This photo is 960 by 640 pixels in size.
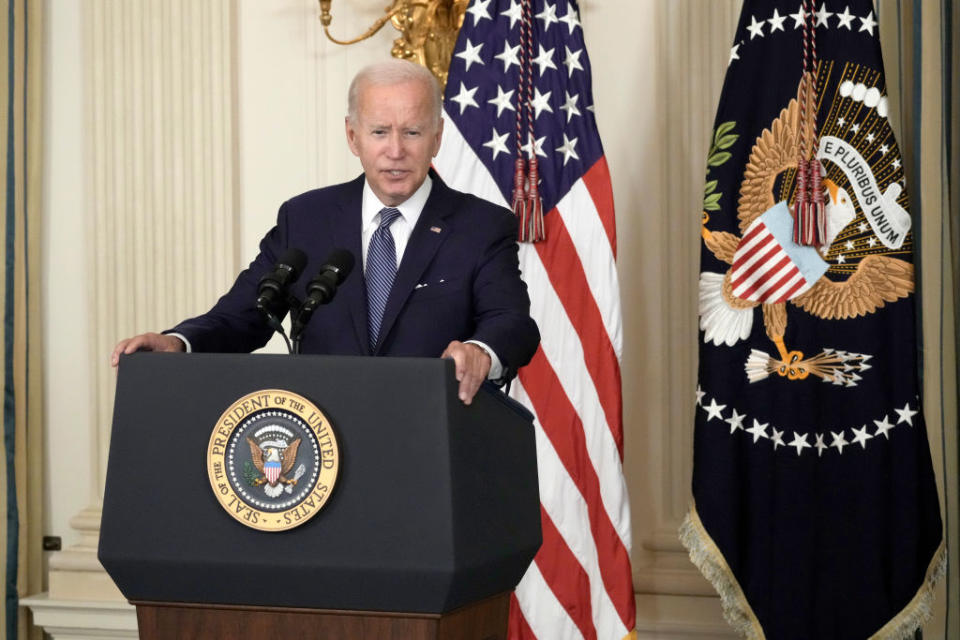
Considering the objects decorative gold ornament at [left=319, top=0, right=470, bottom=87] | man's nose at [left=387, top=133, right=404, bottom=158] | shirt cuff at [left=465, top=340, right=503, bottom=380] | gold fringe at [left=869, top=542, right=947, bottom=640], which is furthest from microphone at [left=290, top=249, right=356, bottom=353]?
decorative gold ornament at [left=319, top=0, right=470, bottom=87]

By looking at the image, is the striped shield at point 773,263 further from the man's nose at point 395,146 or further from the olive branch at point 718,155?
the man's nose at point 395,146

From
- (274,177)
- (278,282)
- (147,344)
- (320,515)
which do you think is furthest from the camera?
(274,177)

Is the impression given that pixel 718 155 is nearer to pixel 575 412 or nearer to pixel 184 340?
pixel 575 412

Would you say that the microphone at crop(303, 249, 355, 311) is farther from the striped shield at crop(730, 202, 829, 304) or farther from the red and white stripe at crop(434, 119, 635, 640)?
the striped shield at crop(730, 202, 829, 304)

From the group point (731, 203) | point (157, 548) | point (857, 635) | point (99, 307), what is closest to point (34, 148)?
point (99, 307)

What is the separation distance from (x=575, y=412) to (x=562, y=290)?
0.40m

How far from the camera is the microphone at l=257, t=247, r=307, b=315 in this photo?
6.31 ft

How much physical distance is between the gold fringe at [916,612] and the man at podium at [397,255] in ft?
5.86

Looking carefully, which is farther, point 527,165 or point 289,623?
point 527,165

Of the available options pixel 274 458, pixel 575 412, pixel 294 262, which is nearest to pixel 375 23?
pixel 575 412

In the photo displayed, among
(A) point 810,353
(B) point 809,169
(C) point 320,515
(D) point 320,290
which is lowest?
(C) point 320,515

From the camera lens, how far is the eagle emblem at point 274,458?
72.4 inches

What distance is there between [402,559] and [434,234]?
2.59 feet

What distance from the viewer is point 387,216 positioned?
2434 mm
